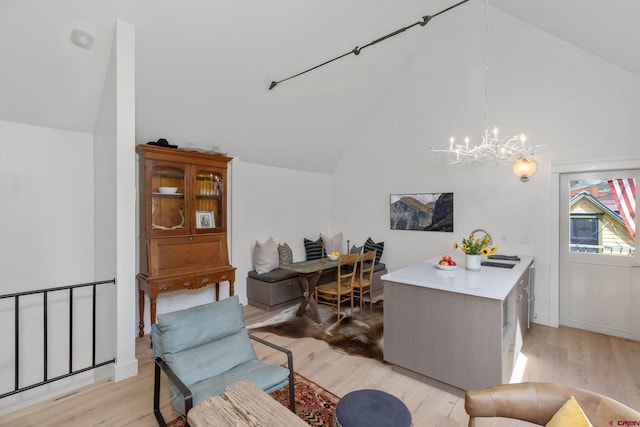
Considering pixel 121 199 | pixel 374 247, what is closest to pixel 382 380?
pixel 121 199

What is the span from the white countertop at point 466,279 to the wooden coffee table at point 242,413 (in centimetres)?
184

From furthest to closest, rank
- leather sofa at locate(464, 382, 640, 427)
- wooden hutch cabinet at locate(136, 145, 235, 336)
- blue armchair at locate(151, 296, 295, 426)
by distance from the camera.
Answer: wooden hutch cabinet at locate(136, 145, 235, 336) < blue armchair at locate(151, 296, 295, 426) < leather sofa at locate(464, 382, 640, 427)

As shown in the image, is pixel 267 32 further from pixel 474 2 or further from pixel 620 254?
pixel 620 254

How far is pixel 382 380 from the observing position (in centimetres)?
263

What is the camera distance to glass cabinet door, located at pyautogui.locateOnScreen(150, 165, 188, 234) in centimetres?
346

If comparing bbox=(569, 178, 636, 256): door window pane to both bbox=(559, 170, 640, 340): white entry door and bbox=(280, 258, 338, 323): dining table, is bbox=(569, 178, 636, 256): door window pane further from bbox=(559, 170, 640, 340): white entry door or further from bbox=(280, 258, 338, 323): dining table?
bbox=(280, 258, 338, 323): dining table

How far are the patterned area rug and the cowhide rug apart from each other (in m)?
0.74

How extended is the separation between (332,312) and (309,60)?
345 centimetres

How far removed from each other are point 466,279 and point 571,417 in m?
1.67

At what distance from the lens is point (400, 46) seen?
450 centimetres

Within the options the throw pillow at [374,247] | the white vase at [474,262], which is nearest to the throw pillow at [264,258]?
the throw pillow at [374,247]

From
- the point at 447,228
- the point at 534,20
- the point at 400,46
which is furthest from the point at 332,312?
the point at 534,20

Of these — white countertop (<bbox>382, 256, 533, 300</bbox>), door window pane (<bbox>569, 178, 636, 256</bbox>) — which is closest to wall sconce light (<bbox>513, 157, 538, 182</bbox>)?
door window pane (<bbox>569, 178, 636, 256</bbox>)

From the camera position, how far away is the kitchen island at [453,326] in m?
2.21
